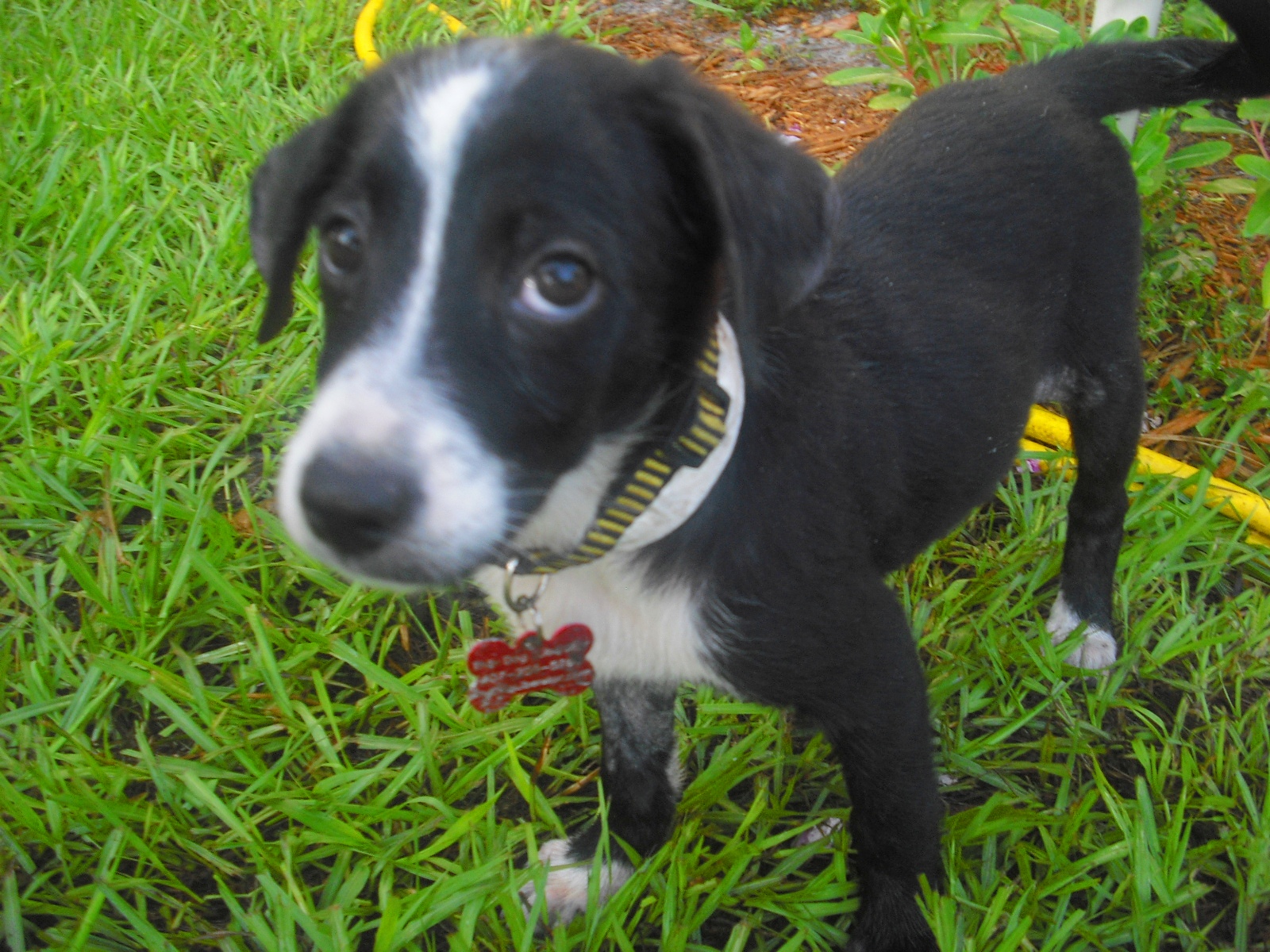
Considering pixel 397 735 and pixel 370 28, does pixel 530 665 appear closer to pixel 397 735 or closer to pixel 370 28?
pixel 397 735

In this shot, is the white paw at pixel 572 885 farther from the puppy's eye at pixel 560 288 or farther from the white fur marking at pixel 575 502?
the puppy's eye at pixel 560 288

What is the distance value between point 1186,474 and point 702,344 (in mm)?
2321

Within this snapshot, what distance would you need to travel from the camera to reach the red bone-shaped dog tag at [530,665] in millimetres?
1746

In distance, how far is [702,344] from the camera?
62.8 inches

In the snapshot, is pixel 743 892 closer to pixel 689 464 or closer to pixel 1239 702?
pixel 689 464

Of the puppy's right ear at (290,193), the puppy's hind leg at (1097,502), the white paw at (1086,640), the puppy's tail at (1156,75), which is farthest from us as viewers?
the white paw at (1086,640)

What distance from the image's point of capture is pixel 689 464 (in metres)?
1.57

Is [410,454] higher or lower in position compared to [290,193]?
lower

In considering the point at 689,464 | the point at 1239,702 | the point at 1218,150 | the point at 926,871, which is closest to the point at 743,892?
the point at 926,871

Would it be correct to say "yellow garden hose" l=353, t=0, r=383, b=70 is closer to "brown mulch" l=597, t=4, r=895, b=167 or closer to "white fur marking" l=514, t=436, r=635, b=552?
"brown mulch" l=597, t=4, r=895, b=167

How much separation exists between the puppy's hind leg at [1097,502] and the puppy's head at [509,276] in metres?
1.47

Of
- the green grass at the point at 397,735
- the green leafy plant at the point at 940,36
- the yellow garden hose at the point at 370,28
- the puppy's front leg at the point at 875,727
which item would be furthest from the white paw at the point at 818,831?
the yellow garden hose at the point at 370,28

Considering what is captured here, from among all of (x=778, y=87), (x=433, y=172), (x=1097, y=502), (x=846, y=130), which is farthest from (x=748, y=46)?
(x=433, y=172)

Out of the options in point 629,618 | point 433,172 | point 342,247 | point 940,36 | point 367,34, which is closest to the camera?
point 433,172
